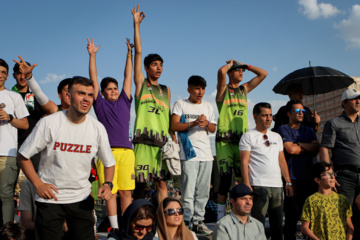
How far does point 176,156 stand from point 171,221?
1574 mm

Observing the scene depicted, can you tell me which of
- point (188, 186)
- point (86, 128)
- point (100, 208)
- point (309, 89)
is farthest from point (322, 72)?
point (100, 208)

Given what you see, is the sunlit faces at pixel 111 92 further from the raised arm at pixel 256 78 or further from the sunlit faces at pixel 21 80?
the raised arm at pixel 256 78

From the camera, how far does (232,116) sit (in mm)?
6102

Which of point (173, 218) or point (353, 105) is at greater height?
point (353, 105)

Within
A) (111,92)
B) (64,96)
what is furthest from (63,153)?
(111,92)

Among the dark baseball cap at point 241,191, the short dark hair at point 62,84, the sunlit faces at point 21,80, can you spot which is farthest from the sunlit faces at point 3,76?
the dark baseball cap at point 241,191

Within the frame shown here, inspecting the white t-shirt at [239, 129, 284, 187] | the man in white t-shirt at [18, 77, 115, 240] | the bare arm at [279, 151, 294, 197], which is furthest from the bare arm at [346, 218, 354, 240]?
the man in white t-shirt at [18, 77, 115, 240]

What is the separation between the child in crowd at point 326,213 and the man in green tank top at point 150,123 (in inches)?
88.8

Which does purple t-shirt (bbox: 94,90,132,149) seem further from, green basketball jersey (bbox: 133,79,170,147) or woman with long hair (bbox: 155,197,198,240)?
woman with long hair (bbox: 155,197,198,240)

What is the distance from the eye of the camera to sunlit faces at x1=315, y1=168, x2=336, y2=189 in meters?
4.99

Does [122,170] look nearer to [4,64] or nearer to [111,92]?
[111,92]

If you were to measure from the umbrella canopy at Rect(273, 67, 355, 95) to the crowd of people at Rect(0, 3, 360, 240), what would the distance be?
1.03m

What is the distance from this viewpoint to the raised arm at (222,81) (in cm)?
611

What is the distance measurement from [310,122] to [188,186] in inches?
106
